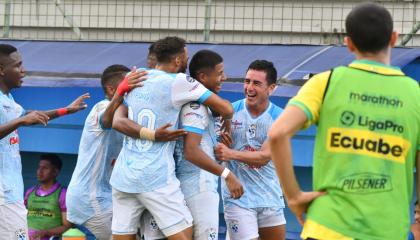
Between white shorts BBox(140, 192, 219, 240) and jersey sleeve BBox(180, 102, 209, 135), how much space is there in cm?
Answer: 57

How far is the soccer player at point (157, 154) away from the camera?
7262mm

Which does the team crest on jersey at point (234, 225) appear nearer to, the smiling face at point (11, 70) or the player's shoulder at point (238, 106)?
the player's shoulder at point (238, 106)

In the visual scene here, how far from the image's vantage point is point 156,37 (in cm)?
1295

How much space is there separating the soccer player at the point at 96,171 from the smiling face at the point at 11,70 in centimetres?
101

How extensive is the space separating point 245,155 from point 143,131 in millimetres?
1232

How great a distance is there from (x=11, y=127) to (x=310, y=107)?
3.62 metres

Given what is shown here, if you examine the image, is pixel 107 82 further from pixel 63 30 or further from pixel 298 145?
pixel 63 30

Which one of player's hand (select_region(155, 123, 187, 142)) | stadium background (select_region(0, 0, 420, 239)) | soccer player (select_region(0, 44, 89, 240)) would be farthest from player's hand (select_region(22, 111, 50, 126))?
stadium background (select_region(0, 0, 420, 239))

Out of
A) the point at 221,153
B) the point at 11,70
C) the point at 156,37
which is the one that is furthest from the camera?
the point at 156,37

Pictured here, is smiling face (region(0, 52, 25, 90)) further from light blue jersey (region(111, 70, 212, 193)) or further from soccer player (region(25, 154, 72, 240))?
soccer player (region(25, 154, 72, 240))

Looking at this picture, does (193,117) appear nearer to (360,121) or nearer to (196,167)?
(196,167)

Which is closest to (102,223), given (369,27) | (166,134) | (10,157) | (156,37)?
(10,157)

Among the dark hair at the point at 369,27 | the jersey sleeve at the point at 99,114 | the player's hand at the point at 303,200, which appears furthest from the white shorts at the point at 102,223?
the dark hair at the point at 369,27

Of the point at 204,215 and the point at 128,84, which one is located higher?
the point at 128,84
